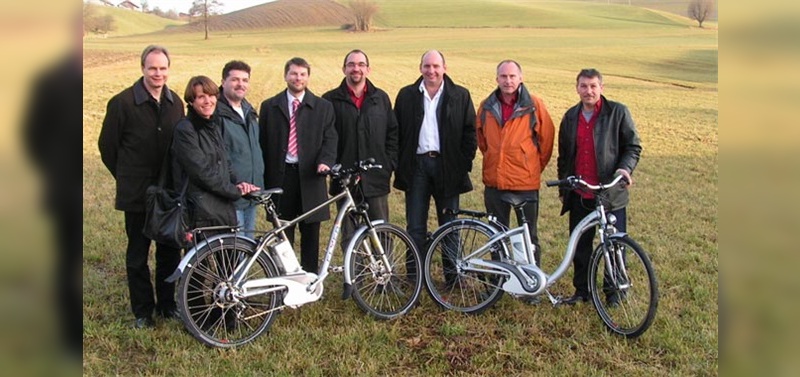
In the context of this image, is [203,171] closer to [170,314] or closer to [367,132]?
[170,314]

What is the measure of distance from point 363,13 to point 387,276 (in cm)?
6743

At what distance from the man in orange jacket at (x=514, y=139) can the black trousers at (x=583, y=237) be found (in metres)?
0.35

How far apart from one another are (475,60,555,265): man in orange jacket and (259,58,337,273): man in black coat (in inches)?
55.4

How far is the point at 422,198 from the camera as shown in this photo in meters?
5.81

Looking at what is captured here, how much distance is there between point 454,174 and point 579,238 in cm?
127

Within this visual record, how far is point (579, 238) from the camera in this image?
198 inches

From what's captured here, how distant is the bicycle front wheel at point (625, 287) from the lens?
14.7 ft

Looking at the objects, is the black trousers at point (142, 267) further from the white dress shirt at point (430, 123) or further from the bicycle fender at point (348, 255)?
the white dress shirt at point (430, 123)

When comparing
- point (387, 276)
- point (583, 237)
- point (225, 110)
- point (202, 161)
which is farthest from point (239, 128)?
point (583, 237)

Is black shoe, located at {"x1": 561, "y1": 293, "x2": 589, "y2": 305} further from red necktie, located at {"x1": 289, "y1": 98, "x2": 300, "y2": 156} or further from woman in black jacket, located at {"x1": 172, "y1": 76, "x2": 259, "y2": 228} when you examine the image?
woman in black jacket, located at {"x1": 172, "y1": 76, "x2": 259, "y2": 228}

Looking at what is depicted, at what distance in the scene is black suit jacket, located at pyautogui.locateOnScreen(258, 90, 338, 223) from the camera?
5262 mm

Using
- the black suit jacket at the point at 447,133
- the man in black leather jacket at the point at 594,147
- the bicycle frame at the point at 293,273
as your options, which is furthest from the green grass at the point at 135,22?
the man in black leather jacket at the point at 594,147
